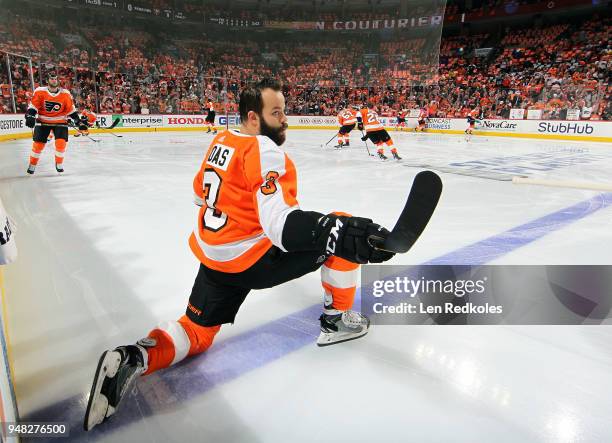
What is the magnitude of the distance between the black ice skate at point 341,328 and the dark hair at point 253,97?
93 cm

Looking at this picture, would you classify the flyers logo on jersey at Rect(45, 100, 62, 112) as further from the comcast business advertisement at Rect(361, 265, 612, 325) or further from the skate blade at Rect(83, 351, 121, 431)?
the skate blade at Rect(83, 351, 121, 431)

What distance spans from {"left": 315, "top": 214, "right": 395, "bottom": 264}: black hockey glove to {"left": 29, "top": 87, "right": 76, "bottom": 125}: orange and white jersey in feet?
20.2

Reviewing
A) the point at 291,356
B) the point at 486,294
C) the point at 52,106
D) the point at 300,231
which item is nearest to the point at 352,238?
the point at 300,231

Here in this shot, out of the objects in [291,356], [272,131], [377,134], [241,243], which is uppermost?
[272,131]

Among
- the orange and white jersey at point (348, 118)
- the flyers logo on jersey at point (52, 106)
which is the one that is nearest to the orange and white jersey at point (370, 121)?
the orange and white jersey at point (348, 118)

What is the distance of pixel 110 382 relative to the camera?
1.30m

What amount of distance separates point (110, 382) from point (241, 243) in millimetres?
597

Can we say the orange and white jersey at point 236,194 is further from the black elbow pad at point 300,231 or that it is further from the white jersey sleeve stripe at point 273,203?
the black elbow pad at point 300,231

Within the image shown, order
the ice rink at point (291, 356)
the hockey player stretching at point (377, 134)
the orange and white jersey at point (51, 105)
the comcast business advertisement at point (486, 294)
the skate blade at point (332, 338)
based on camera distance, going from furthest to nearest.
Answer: the hockey player stretching at point (377, 134) → the orange and white jersey at point (51, 105) → the comcast business advertisement at point (486, 294) → the skate blade at point (332, 338) → the ice rink at point (291, 356)

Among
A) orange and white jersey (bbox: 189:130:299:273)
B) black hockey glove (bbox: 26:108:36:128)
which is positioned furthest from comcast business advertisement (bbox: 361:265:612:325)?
black hockey glove (bbox: 26:108:36:128)

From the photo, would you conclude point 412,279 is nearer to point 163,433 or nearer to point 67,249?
point 163,433

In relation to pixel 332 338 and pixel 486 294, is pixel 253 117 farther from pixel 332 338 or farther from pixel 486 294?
pixel 486 294

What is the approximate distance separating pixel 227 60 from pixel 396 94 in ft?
24.7

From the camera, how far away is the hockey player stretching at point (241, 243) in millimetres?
1197
